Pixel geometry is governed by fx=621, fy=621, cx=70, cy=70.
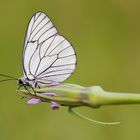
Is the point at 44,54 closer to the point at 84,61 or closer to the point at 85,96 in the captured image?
the point at 85,96

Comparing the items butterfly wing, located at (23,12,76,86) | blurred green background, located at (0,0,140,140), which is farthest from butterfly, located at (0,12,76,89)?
blurred green background, located at (0,0,140,140)

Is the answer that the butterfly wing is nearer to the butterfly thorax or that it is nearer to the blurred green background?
the butterfly thorax

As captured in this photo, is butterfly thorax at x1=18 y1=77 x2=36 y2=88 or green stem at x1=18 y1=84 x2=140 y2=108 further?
butterfly thorax at x1=18 y1=77 x2=36 y2=88

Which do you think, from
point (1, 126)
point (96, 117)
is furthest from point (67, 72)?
point (96, 117)

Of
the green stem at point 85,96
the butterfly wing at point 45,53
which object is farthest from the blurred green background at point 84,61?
the green stem at point 85,96

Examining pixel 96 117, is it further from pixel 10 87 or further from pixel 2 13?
pixel 2 13

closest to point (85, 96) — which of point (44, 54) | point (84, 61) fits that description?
point (44, 54)

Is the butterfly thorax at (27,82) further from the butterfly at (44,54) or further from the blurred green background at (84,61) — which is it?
the blurred green background at (84,61)
